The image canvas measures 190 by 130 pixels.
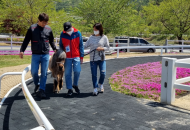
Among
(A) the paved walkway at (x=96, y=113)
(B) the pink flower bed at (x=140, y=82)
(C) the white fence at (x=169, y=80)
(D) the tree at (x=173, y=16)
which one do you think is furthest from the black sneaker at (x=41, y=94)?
(D) the tree at (x=173, y=16)

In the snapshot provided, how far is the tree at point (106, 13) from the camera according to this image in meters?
23.9

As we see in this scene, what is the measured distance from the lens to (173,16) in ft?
87.7

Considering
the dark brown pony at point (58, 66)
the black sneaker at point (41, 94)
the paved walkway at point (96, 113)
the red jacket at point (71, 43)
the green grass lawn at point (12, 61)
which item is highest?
the red jacket at point (71, 43)

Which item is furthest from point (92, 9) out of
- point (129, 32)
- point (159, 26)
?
point (159, 26)

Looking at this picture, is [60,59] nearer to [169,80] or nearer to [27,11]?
[169,80]

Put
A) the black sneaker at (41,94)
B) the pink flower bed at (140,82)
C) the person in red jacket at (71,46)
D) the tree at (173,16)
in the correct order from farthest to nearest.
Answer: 1. the tree at (173,16)
2. the pink flower bed at (140,82)
3. the person in red jacket at (71,46)
4. the black sneaker at (41,94)

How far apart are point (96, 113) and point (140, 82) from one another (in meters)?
3.53

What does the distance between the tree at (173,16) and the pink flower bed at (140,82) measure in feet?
56.7

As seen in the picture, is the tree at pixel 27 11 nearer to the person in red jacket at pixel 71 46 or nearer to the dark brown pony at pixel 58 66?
the dark brown pony at pixel 58 66

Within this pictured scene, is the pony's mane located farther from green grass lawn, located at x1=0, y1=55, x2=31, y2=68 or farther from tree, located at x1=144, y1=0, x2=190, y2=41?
tree, located at x1=144, y1=0, x2=190, y2=41

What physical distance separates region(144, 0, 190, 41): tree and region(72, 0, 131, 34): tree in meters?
4.85

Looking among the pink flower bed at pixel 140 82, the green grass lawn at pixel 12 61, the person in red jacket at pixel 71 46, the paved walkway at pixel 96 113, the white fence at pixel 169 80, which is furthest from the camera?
the green grass lawn at pixel 12 61

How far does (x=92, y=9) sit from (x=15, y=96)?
60.7 feet

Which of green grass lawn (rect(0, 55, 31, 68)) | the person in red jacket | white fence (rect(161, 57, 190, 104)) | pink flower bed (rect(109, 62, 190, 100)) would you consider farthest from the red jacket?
green grass lawn (rect(0, 55, 31, 68))
